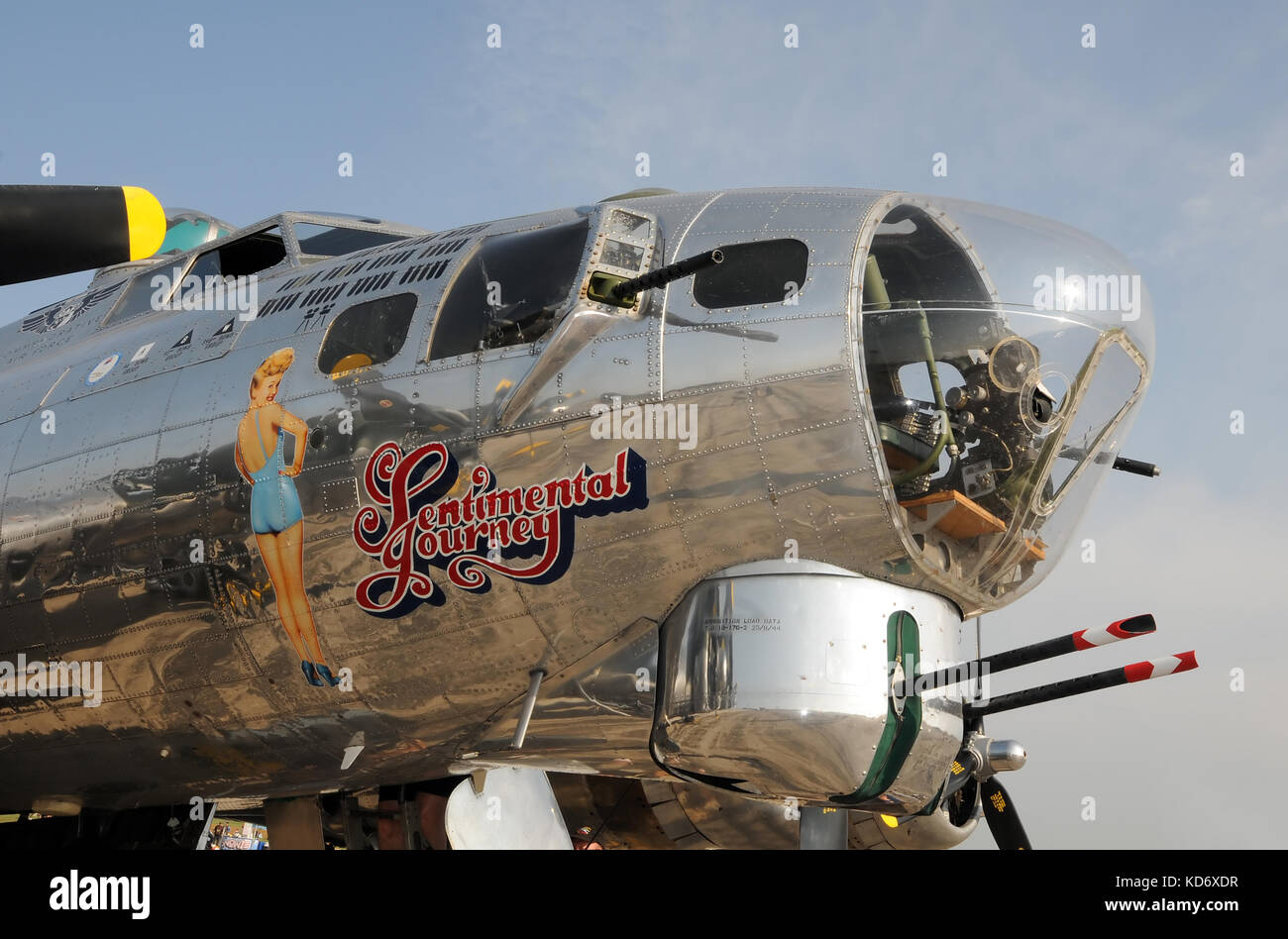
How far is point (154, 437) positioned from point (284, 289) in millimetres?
1432

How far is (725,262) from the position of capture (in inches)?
311

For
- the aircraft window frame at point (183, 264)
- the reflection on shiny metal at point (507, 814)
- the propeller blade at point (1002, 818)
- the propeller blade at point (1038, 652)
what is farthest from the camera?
the propeller blade at point (1002, 818)

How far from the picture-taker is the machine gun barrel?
7.40m

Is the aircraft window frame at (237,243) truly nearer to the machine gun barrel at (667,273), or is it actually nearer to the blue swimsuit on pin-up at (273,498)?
the blue swimsuit on pin-up at (273,498)

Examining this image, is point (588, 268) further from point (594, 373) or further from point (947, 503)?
point (947, 503)

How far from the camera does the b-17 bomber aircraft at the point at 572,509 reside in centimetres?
729

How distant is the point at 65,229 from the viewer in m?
9.13

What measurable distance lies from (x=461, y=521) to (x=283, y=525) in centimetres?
129

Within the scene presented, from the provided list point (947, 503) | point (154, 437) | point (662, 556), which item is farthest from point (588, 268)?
point (154, 437)

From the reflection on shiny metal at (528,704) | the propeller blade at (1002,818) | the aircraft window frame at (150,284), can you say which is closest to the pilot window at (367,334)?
the reflection on shiny metal at (528,704)

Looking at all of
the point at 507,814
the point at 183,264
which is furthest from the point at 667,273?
the point at 183,264

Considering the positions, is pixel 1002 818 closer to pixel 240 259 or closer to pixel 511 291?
pixel 511 291

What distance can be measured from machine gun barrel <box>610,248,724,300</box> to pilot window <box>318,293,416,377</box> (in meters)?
1.51

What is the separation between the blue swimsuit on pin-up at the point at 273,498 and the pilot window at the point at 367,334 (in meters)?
0.58
